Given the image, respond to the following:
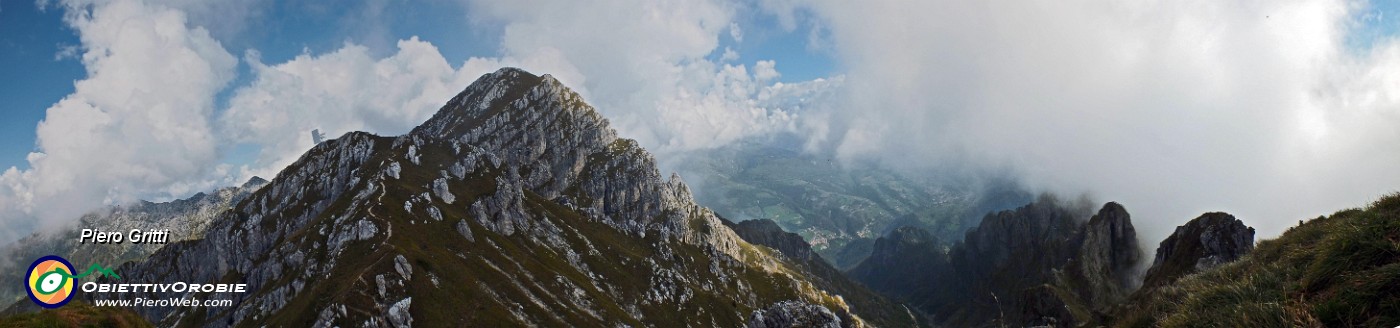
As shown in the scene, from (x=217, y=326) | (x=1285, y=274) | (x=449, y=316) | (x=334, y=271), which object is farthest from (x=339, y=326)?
(x=1285, y=274)

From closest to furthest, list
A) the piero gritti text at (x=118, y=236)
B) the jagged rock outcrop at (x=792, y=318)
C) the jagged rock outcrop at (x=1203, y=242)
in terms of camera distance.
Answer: the piero gritti text at (x=118, y=236) < the jagged rock outcrop at (x=792, y=318) < the jagged rock outcrop at (x=1203, y=242)

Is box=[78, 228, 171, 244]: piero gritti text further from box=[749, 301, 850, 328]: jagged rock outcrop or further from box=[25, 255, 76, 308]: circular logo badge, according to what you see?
box=[749, 301, 850, 328]: jagged rock outcrop

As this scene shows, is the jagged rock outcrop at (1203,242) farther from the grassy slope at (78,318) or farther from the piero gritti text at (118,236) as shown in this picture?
the piero gritti text at (118,236)

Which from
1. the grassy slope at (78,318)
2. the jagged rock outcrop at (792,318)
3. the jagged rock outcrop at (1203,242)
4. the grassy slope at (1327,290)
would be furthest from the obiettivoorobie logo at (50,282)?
the jagged rock outcrop at (1203,242)

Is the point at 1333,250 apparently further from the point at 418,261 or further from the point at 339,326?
the point at 418,261

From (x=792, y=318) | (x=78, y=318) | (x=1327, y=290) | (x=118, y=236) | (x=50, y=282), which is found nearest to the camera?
(x=1327, y=290)

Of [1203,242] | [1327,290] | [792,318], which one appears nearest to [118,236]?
[792,318]

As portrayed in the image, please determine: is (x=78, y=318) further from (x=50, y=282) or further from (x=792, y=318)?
(x=792, y=318)
